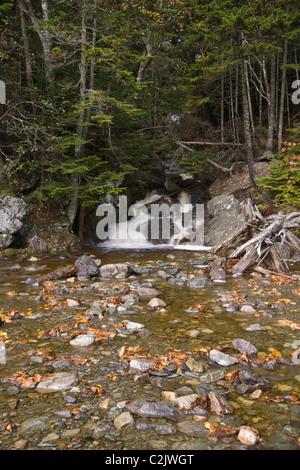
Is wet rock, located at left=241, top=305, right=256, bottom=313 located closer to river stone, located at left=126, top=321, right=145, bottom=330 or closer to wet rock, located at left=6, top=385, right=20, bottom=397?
river stone, located at left=126, top=321, right=145, bottom=330

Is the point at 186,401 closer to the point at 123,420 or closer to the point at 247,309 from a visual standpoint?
the point at 123,420

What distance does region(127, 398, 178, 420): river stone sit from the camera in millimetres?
2643

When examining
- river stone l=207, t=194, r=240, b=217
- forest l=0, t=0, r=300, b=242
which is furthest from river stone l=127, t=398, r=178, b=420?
river stone l=207, t=194, r=240, b=217

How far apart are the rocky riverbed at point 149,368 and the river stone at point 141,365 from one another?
1cm

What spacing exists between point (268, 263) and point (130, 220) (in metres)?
8.85

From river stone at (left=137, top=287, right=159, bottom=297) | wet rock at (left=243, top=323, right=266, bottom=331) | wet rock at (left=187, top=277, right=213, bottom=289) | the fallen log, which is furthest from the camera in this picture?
the fallen log

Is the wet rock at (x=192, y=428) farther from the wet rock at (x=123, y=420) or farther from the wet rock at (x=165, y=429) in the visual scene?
the wet rock at (x=123, y=420)

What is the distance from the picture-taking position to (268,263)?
8.40m

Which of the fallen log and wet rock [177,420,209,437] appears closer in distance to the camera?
wet rock [177,420,209,437]

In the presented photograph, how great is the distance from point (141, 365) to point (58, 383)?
875 millimetres

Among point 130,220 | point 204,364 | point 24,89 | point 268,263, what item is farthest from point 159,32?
point 204,364

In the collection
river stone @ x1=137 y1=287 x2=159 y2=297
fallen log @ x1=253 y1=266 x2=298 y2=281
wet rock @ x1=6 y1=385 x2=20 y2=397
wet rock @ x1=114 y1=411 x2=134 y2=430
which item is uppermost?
fallen log @ x1=253 y1=266 x2=298 y2=281

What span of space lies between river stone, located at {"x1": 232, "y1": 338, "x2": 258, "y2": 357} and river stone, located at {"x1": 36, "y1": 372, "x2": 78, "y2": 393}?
6.44ft
